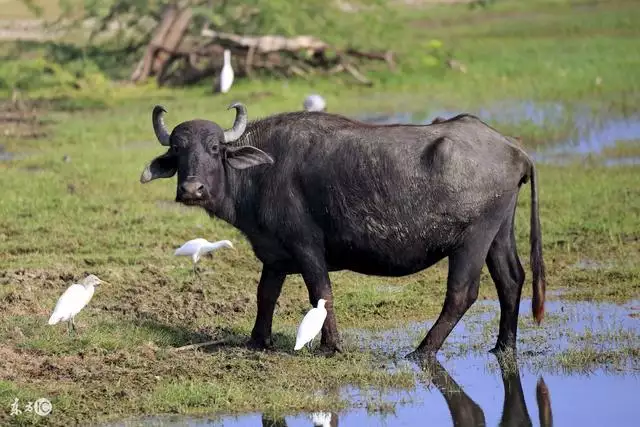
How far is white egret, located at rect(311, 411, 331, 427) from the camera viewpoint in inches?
253

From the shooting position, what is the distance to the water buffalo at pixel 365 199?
752 centimetres

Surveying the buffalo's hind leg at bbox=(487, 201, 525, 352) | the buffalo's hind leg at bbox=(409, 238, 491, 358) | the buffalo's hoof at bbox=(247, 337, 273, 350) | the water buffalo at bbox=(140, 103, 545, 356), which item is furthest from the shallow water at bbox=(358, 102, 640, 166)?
the buffalo's hoof at bbox=(247, 337, 273, 350)

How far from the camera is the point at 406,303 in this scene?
8.84 meters

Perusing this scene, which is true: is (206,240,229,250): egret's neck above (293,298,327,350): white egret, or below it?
below

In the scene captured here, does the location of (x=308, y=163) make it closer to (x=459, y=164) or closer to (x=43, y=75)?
(x=459, y=164)

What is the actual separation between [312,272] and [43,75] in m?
13.6

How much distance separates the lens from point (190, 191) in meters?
7.36

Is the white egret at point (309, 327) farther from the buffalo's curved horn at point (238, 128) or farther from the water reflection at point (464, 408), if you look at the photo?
the buffalo's curved horn at point (238, 128)

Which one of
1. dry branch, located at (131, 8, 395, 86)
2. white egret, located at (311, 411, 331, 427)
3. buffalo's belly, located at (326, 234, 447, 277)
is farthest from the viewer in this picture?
dry branch, located at (131, 8, 395, 86)

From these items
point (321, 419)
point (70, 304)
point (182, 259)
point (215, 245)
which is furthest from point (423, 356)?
point (182, 259)

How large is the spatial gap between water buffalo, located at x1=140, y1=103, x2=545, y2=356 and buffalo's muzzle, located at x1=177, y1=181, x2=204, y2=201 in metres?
0.01

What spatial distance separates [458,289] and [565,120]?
8.95 meters

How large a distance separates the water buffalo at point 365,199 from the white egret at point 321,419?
3.47ft

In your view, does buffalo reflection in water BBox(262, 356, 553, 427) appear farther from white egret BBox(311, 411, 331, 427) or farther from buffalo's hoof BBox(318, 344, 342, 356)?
buffalo's hoof BBox(318, 344, 342, 356)
